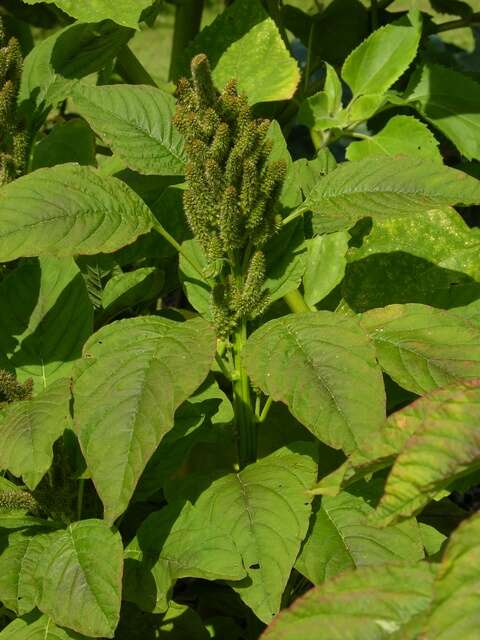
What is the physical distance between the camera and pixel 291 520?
4.07 ft

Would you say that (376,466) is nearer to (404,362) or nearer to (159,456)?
(404,362)

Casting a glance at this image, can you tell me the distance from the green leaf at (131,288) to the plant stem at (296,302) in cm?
23

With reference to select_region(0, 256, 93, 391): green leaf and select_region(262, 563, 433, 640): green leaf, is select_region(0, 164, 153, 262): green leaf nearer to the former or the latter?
select_region(0, 256, 93, 391): green leaf

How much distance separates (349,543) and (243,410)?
25 cm

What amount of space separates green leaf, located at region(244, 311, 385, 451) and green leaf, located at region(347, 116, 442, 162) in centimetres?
58

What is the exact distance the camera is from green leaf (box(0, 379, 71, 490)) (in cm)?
114

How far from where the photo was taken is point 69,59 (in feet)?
5.71

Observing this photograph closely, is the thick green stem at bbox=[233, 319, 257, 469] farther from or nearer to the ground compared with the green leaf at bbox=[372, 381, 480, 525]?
nearer to the ground

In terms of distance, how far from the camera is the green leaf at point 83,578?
1137mm

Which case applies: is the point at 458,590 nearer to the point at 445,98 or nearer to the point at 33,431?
the point at 33,431

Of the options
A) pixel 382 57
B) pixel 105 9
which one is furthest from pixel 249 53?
pixel 105 9

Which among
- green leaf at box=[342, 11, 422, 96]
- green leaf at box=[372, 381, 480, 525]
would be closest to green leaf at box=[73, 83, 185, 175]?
green leaf at box=[342, 11, 422, 96]

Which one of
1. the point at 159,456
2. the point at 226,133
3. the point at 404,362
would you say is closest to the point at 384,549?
the point at 404,362

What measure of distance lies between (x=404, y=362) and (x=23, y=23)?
1.42 metres
